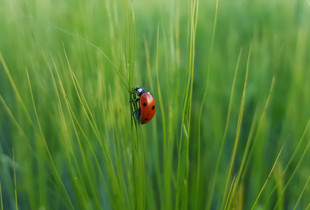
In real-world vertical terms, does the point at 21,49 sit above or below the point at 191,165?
above

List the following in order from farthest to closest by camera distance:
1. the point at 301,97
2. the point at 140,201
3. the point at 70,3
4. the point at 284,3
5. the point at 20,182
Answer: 1. the point at 284,3
2. the point at 70,3
3. the point at 301,97
4. the point at 20,182
5. the point at 140,201

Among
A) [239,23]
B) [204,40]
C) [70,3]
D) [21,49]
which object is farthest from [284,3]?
[21,49]

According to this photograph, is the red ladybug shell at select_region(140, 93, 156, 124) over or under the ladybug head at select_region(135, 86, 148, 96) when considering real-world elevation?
under

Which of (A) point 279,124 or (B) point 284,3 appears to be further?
(B) point 284,3

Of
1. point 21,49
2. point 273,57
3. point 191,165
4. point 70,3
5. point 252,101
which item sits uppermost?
point 70,3

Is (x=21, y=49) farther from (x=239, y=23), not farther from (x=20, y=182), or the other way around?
(x=239, y=23)

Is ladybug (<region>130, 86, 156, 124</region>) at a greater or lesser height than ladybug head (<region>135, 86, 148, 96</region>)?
lesser

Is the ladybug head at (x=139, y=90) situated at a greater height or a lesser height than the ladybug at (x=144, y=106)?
greater

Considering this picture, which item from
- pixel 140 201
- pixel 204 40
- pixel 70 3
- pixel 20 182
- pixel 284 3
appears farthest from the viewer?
pixel 284 3
